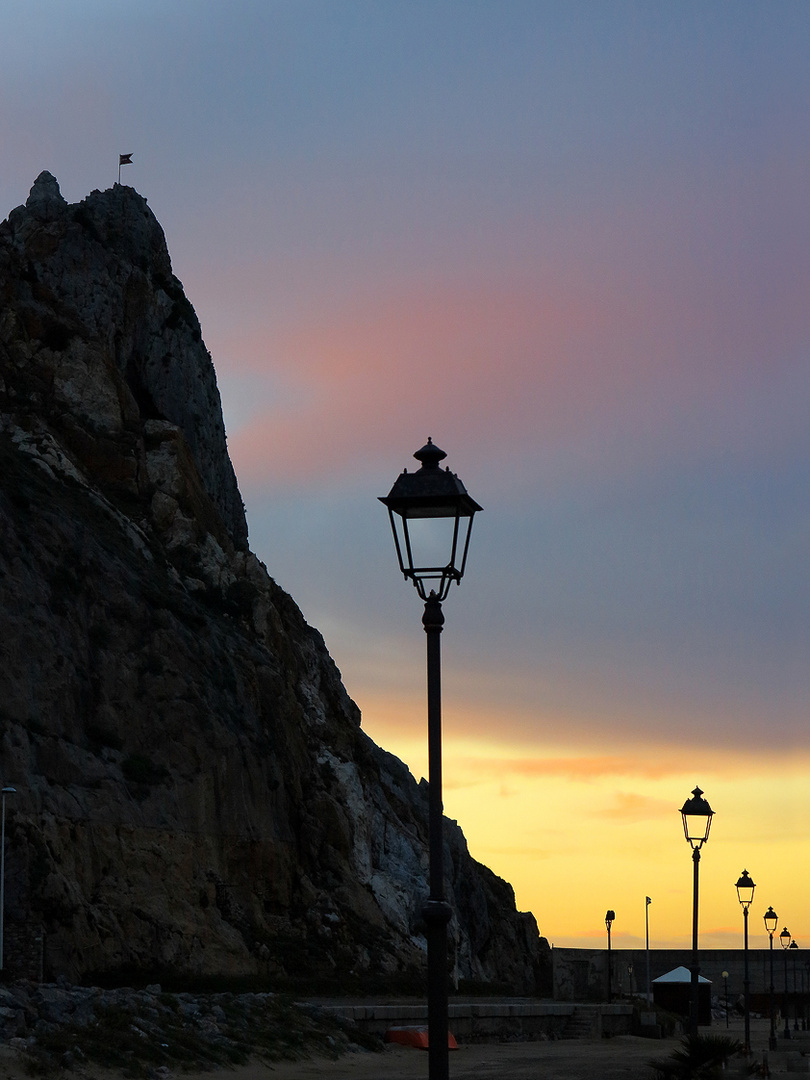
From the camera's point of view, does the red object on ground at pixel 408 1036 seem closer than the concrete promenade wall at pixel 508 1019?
Yes

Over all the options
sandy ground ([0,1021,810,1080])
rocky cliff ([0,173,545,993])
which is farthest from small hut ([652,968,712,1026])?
sandy ground ([0,1021,810,1080])

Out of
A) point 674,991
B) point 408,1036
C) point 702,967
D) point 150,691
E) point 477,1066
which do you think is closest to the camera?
point 477,1066

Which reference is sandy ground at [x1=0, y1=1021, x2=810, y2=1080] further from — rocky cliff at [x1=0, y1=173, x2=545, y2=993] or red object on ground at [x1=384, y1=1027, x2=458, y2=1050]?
rocky cliff at [x1=0, y1=173, x2=545, y2=993]

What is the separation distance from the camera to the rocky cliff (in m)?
58.2

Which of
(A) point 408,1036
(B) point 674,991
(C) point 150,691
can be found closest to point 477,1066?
(A) point 408,1036

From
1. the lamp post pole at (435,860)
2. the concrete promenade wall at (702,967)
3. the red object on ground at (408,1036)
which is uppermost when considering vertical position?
the lamp post pole at (435,860)

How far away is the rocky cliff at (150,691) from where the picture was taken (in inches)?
2291

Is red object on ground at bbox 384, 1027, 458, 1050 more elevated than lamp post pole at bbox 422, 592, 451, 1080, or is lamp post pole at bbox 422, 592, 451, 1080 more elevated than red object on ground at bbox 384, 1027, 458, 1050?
lamp post pole at bbox 422, 592, 451, 1080

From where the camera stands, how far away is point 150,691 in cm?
6862

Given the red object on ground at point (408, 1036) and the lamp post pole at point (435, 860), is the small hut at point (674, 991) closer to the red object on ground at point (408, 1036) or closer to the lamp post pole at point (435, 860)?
the red object on ground at point (408, 1036)

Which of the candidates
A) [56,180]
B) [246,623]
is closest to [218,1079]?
[246,623]

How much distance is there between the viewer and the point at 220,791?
67312 mm

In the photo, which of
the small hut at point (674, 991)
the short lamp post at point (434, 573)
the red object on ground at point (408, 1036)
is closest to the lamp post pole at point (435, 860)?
the short lamp post at point (434, 573)

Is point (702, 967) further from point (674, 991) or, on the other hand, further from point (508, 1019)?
point (508, 1019)
